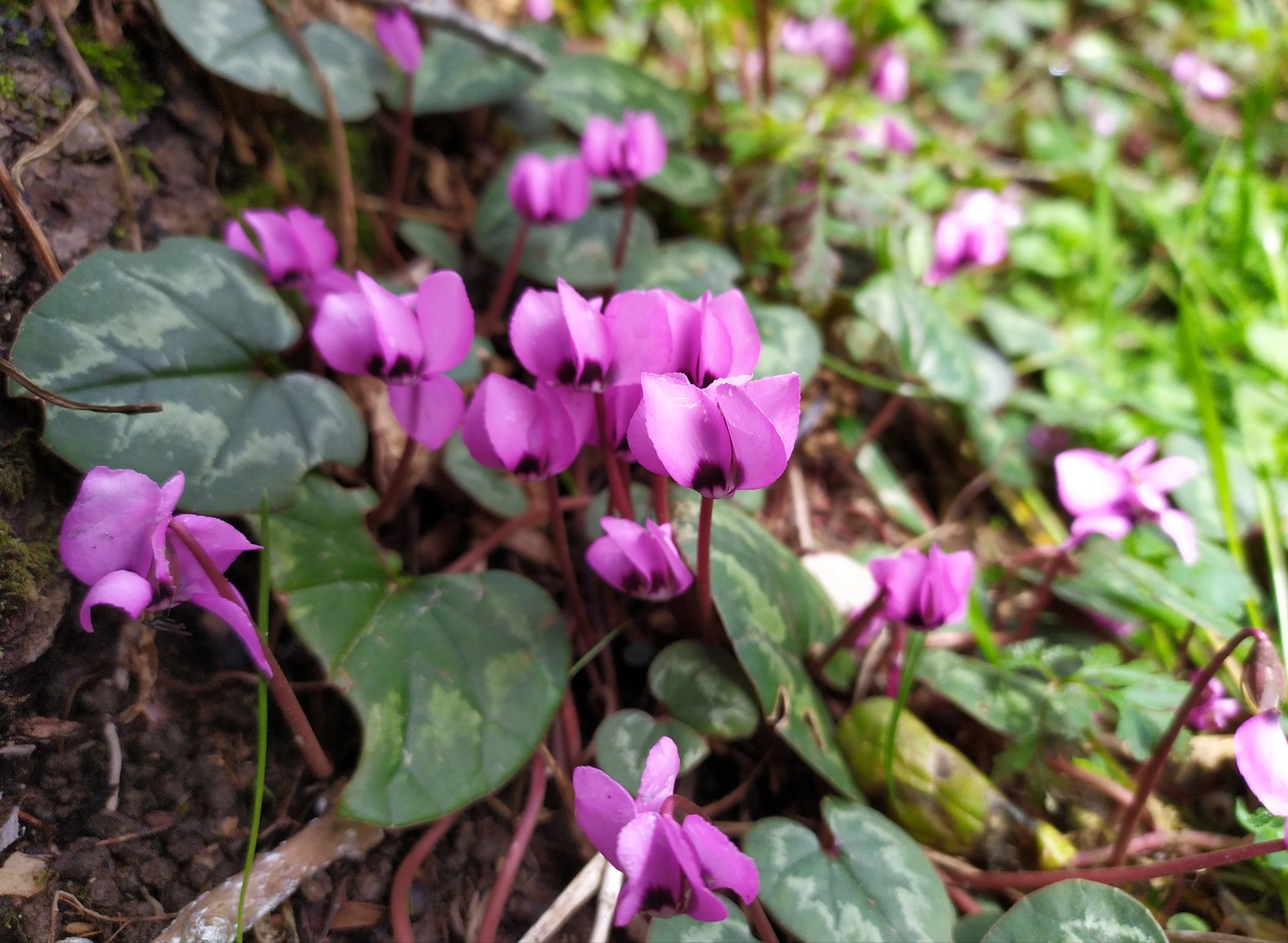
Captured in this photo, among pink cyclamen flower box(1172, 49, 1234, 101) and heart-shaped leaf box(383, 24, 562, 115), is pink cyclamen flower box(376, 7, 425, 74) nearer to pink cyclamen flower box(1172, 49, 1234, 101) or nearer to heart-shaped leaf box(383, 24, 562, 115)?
heart-shaped leaf box(383, 24, 562, 115)

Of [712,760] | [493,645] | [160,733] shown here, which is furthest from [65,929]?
[712,760]

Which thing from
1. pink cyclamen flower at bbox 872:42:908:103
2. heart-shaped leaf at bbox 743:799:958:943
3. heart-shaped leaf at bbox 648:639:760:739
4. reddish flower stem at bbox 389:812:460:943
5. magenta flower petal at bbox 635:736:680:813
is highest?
pink cyclamen flower at bbox 872:42:908:103

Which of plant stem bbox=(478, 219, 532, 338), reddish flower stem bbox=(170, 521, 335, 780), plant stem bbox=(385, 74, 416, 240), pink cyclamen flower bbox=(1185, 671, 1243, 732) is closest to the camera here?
reddish flower stem bbox=(170, 521, 335, 780)

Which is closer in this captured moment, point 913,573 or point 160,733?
point 160,733

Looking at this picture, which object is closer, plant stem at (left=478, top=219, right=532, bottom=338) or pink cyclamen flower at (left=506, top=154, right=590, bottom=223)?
pink cyclamen flower at (left=506, top=154, right=590, bottom=223)

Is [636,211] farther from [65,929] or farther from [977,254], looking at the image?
[65,929]

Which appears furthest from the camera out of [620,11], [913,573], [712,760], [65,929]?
[620,11]

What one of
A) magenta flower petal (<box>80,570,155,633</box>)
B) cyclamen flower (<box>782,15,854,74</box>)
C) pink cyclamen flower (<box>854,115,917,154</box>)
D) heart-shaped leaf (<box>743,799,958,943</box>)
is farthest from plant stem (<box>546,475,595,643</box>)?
cyclamen flower (<box>782,15,854,74</box>)
